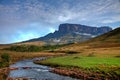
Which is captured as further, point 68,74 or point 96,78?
point 68,74

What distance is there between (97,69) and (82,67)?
24.8ft

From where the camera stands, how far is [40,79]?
57688mm

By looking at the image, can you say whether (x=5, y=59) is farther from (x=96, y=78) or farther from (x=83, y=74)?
(x=96, y=78)

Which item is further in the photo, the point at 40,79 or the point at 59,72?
the point at 59,72

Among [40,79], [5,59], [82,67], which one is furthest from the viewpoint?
[5,59]

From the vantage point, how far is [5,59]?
102125 millimetres

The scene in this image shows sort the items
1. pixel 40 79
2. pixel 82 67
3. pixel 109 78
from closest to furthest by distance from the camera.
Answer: pixel 109 78 → pixel 40 79 → pixel 82 67

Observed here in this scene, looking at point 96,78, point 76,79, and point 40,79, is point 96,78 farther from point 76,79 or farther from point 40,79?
point 40,79

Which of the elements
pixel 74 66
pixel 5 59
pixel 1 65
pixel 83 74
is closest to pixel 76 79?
pixel 83 74

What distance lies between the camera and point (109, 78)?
48.4 meters

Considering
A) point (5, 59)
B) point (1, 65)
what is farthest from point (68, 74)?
point (5, 59)

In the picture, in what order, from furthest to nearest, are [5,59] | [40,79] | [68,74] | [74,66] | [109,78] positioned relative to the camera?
[5,59], [74,66], [68,74], [40,79], [109,78]

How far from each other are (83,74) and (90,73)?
1.84 meters

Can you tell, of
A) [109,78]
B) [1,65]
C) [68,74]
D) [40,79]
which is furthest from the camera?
[1,65]
